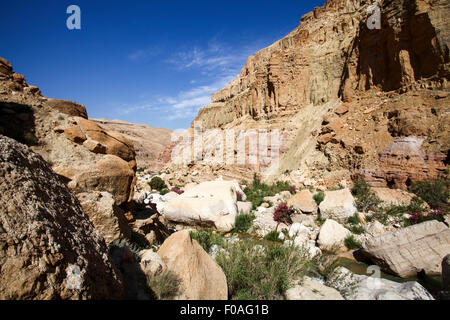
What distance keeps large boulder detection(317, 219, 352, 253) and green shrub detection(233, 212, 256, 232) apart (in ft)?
9.55

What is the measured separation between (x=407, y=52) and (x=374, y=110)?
3835 mm

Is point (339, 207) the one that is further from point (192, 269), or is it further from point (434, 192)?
point (192, 269)

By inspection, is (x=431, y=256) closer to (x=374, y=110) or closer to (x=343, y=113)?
(x=374, y=110)

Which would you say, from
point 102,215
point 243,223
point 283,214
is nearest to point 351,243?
point 283,214

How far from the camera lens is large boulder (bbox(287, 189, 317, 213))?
32.6 feet

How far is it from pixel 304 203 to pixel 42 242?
33.4 feet

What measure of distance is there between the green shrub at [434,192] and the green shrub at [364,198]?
5.77ft

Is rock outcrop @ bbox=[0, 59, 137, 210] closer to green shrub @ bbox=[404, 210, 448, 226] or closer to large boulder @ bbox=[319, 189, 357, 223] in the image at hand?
large boulder @ bbox=[319, 189, 357, 223]

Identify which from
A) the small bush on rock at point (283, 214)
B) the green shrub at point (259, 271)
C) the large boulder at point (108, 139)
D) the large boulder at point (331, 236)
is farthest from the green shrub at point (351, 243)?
the large boulder at point (108, 139)

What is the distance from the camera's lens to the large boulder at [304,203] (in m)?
9.95

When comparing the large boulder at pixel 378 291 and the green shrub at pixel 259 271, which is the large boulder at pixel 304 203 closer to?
the large boulder at pixel 378 291

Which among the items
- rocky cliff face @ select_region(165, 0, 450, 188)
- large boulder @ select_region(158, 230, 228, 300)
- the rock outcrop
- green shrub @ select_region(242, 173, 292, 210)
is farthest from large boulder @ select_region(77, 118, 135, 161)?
rocky cliff face @ select_region(165, 0, 450, 188)

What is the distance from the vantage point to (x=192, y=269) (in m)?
2.78
